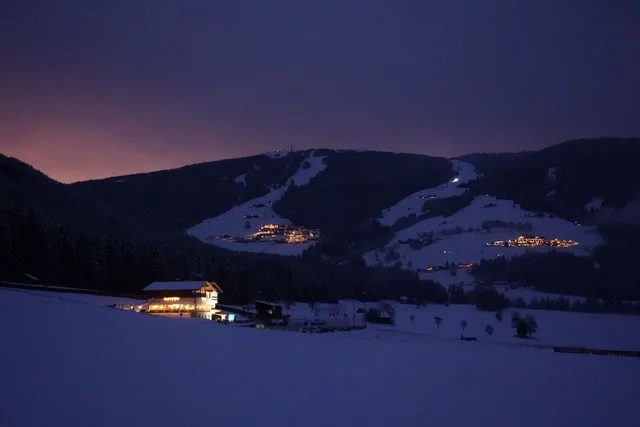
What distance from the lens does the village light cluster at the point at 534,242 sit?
4097 inches

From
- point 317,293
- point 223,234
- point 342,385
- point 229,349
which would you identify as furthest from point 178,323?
point 223,234

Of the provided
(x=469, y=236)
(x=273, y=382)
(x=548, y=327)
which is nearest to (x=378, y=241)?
(x=469, y=236)

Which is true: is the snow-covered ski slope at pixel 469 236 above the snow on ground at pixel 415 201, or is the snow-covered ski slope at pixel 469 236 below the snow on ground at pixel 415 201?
below

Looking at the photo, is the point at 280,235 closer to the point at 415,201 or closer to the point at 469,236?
the point at 415,201

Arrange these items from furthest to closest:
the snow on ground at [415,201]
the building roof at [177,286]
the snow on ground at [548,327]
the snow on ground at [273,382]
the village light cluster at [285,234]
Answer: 1. the snow on ground at [415,201]
2. the village light cluster at [285,234]
3. the snow on ground at [548,327]
4. the building roof at [177,286]
5. the snow on ground at [273,382]

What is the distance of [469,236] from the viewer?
124m

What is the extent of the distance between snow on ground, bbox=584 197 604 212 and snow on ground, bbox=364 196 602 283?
9.95 m

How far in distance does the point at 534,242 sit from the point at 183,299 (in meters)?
88.2

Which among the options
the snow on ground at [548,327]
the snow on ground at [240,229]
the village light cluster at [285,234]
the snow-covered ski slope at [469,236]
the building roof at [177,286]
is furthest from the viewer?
the village light cluster at [285,234]

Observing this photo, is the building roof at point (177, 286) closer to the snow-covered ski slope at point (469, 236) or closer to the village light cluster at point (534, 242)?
the snow-covered ski slope at point (469, 236)

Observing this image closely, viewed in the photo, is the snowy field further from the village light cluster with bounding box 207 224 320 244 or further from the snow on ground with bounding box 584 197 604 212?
the village light cluster with bounding box 207 224 320 244

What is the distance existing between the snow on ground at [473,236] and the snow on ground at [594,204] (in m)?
9.95

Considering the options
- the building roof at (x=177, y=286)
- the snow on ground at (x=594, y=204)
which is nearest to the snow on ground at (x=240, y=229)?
the snow on ground at (x=594, y=204)

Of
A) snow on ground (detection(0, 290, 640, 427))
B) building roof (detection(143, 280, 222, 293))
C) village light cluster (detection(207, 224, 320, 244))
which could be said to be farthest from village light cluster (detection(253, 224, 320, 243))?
snow on ground (detection(0, 290, 640, 427))
